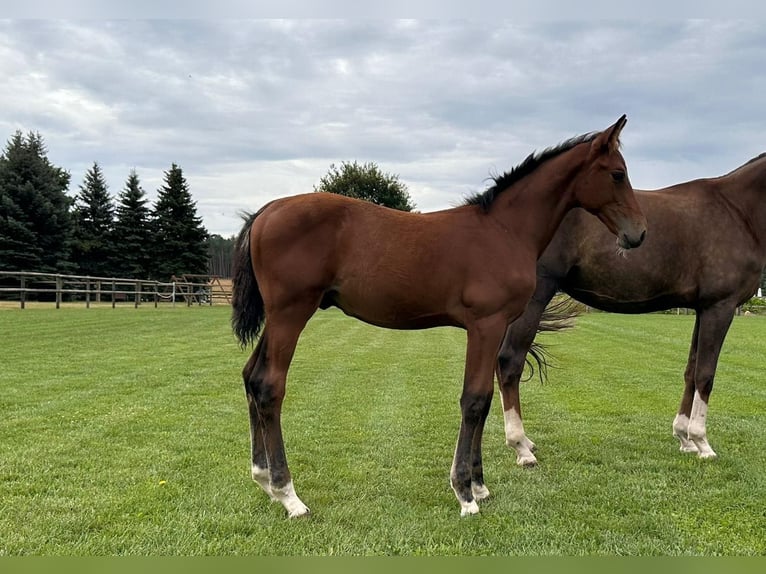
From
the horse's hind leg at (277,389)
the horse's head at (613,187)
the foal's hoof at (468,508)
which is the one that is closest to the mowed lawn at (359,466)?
the foal's hoof at (468,508)

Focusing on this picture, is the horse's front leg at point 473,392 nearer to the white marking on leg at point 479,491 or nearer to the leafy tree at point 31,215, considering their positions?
the white marking on leg at point 479,491

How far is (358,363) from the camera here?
10.5 meters

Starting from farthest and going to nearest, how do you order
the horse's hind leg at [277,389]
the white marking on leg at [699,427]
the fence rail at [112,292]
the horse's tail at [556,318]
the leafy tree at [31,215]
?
the leafy tree at [31,215] < the fence rail at [112,292] < the horse's tail at [556,318] < the white marking on leg at [699,427] < the horse's hind leg at [277,389]

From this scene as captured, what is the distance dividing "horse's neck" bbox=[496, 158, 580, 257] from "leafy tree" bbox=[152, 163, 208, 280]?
3972 centimetres

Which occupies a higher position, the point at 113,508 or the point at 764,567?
the point at 764,567

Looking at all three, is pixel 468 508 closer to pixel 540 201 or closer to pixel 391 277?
pixel 391 277

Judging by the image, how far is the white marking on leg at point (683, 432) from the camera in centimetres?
509

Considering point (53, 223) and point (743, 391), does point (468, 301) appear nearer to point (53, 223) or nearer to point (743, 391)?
point (743, 391)

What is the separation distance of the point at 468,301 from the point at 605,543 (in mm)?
1533

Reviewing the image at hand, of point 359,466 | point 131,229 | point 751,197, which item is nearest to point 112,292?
point 131,229

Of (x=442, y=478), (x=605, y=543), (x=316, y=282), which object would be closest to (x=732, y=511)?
(x=605, y=543)

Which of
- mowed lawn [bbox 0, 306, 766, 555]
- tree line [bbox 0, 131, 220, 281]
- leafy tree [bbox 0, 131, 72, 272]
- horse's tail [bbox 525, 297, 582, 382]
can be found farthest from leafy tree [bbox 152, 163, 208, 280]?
horse's tail [bbox 525, 297, 582, 382]

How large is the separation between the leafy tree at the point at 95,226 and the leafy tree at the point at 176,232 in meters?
3.13

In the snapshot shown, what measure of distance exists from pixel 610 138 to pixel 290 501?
310cm
